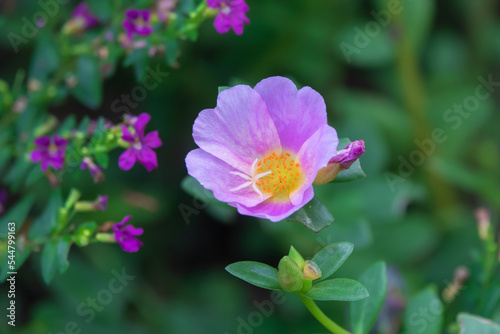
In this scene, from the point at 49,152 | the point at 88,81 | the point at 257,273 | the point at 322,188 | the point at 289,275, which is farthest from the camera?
the point at 322,188

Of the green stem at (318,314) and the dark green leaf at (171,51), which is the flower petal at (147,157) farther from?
the green stem at (318,314)

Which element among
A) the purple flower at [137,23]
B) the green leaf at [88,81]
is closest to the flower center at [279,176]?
the purple flower at [137,23]

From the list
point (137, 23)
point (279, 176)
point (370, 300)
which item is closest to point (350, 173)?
point (279, 176)

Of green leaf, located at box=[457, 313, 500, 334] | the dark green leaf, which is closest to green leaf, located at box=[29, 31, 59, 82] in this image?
the dark green leaf

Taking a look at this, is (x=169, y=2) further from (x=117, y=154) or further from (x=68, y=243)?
(x=117, y=154)

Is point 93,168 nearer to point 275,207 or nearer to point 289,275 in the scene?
point 275,207

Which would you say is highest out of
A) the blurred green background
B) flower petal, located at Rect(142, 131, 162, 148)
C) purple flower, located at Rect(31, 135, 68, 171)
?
flower petal, located at Rect(142, 131, 162, 148)

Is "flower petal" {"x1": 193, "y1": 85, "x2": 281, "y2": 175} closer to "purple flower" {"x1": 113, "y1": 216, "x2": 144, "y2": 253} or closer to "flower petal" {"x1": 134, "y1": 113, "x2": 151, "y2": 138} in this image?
"flower petal" {"x1": 134, "y1": 113, "x2": 151, "y2": 138}
